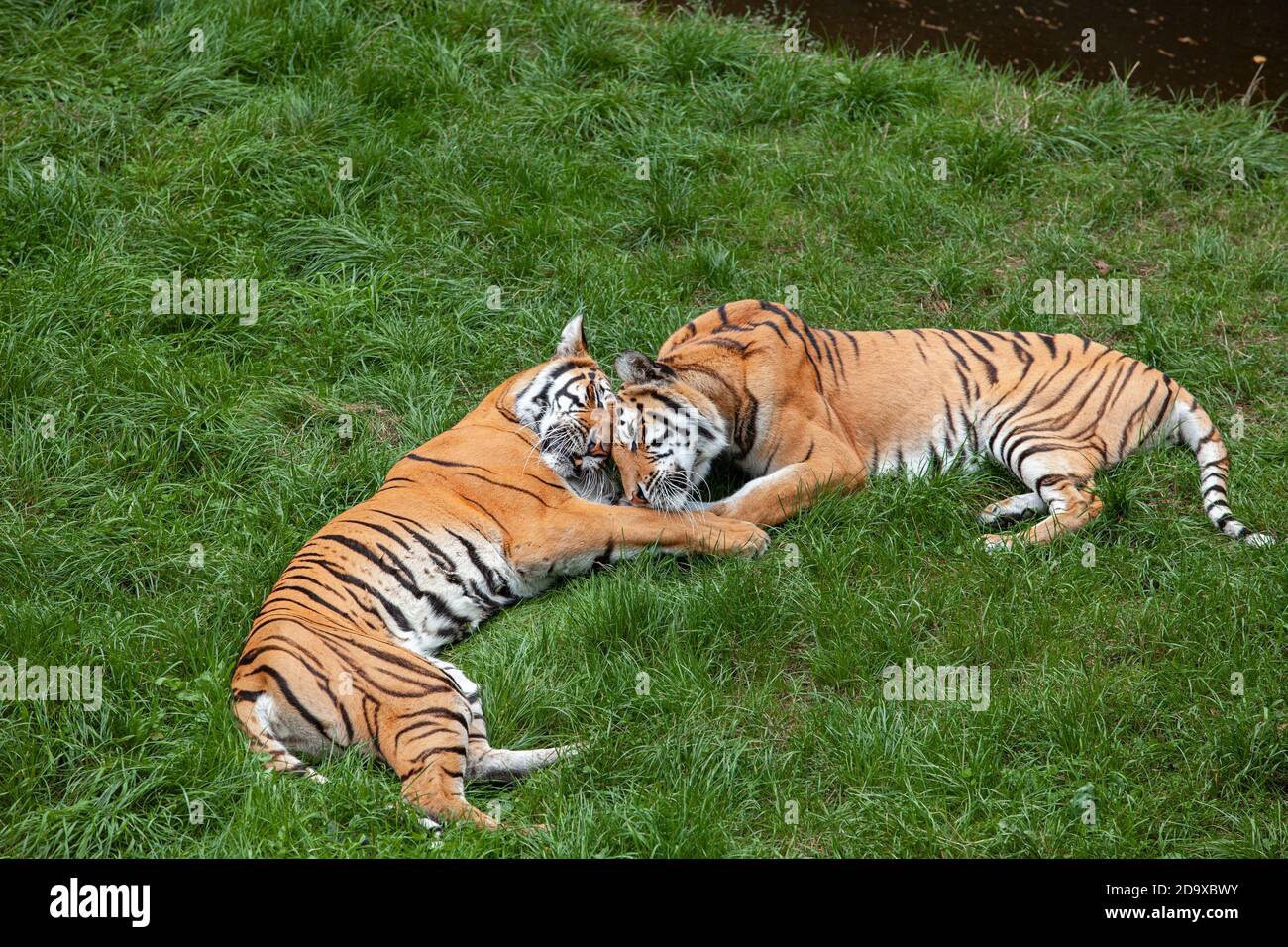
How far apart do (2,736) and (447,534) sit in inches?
58.9

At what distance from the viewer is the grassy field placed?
12.6 feet

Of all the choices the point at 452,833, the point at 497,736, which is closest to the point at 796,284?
the point at 497,736

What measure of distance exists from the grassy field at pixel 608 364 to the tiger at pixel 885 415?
150 mm

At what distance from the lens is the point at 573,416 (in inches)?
196

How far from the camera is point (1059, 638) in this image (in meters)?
4.41

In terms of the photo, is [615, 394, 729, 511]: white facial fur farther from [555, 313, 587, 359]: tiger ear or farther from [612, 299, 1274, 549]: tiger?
[555, 313, 587, 359]: tiger ear

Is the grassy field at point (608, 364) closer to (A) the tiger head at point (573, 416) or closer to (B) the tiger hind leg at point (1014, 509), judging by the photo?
(B) the tiger hind leg at point (1014, 509)
